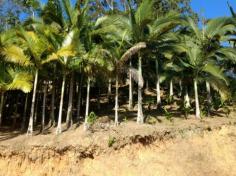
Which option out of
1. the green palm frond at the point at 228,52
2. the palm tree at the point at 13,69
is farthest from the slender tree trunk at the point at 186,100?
the palm tree at the point at 13,69

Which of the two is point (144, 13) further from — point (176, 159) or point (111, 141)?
point (176, 159)

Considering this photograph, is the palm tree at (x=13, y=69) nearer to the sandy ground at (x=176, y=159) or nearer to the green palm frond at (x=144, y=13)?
the sandy ground at (x=176, y=159)

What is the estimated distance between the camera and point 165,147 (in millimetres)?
23469

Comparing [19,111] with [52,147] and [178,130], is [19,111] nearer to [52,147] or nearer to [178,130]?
[52,147]

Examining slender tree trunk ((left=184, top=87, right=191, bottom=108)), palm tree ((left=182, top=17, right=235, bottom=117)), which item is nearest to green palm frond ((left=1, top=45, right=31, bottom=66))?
slender tree trunk ((left=184, top=87, right=191, bottom=108))

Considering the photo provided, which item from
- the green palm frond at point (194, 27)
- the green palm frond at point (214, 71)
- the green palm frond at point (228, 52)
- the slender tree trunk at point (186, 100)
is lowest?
the slender tree trunk at point (186, 100)

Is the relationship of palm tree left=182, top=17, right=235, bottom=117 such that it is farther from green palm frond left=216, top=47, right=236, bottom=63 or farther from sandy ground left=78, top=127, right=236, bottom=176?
sandy ground left=78, top=127, right=236, bottom=176

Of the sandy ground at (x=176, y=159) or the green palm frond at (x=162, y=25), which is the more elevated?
the green palm frond at (x=162, y=25)

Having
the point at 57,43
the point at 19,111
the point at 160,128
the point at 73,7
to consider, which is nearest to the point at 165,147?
the point at 160,128

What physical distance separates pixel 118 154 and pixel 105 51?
20.0ft

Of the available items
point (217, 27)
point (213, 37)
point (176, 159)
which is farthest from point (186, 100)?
point (176, 159)

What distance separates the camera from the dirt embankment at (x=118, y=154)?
2170 centimetres

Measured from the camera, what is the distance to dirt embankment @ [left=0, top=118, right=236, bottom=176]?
21703mm

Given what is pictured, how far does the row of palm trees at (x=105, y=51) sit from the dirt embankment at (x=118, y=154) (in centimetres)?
161
